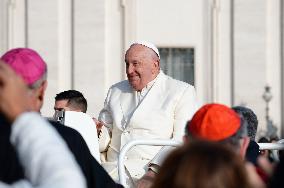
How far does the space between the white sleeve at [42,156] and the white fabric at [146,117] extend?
4591 mm

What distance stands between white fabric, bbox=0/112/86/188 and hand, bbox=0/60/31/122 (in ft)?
0.20

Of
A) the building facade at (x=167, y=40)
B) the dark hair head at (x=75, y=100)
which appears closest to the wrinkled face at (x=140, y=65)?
the dark hair head at (x=75, y=100)

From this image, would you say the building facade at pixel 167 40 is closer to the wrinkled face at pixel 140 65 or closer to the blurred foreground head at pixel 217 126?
the wrinkled face at pixel 140 65

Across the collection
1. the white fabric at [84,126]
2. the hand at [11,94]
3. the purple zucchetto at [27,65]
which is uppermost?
the purple zucchetto at [27,65]

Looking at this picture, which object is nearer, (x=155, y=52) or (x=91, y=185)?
(x=91, y=185)

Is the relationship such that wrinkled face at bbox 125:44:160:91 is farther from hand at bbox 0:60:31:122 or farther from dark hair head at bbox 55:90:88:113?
hand at bbox 0:60:31:122

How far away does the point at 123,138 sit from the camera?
873 cm

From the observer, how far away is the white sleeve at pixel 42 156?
3.55 meters

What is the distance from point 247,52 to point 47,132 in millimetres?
22152

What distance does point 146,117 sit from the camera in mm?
8766

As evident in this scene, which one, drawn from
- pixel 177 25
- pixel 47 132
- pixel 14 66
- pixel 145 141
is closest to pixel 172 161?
pixel 47 132

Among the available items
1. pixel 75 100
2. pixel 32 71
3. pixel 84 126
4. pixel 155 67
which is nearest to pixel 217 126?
pixel 32 71

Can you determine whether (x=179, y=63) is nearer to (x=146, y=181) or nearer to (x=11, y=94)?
(x=146, y=181)

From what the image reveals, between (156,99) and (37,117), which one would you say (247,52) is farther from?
(37,117)
